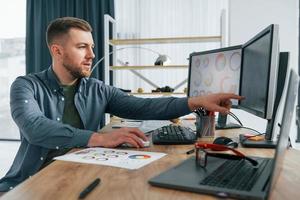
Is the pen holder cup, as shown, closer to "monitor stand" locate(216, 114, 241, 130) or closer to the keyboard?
the keyboard

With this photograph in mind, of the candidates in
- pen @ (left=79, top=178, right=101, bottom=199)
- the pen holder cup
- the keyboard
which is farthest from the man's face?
pen @ (left=79, top=178, right=101, bottom=199)

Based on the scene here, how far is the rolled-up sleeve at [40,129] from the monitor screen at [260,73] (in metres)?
0.61

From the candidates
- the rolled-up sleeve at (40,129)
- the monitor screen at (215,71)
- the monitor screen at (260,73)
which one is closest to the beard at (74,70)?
the rolled-up sleeve at (40,129)

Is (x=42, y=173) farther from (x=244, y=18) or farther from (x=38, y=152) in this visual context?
(x=244, y=18)

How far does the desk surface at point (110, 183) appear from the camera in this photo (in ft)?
2.14

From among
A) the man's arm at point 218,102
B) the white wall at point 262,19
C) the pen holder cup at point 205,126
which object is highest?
the white wall at point 262,19

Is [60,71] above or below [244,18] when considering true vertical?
below

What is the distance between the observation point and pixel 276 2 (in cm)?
356

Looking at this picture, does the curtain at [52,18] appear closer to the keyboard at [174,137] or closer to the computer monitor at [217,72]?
the computer monitor at [217,72]

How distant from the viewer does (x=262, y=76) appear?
1.15 meters

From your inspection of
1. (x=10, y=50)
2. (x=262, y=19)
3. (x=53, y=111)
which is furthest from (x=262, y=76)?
(x=10, y=50)

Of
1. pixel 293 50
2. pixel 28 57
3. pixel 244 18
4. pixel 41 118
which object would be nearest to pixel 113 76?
pixel 28 57

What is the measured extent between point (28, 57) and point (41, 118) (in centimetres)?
300

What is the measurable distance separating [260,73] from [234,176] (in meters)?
0.55
